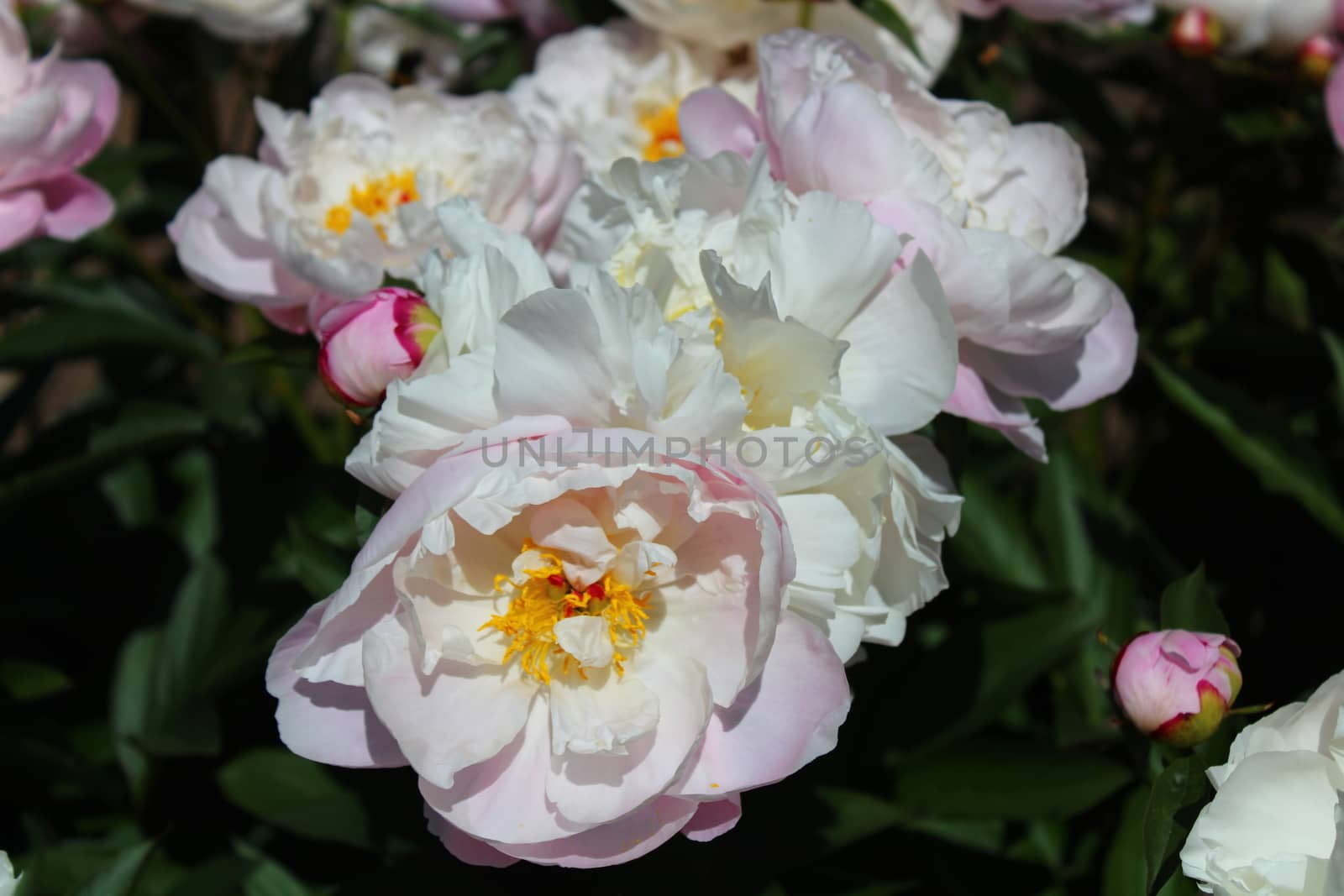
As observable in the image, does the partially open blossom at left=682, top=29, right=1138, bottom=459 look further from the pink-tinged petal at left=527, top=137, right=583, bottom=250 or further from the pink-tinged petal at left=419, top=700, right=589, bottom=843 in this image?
the pink-tinged petal at left=419, top=700, right=589, bottom=843

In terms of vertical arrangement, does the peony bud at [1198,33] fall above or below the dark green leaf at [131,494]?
above

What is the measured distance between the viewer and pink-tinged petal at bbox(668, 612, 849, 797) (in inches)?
24.8

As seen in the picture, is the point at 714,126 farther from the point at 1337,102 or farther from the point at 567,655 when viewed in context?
the point at 1337,102

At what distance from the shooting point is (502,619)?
2.31 ft

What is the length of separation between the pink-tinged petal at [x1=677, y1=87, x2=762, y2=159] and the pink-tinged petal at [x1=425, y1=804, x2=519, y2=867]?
0.48 meters

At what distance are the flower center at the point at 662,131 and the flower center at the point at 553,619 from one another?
1.87ft

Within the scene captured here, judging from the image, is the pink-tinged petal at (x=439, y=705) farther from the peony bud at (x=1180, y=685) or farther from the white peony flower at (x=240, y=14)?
the white peony flower at (x=240, y=14)

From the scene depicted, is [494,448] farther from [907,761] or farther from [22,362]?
[22,362]

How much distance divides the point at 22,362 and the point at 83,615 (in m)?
0.35

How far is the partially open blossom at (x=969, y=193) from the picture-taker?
73cm

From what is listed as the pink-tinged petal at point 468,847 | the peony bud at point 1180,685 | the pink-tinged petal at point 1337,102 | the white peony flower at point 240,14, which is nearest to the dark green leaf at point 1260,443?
the pink-tinged petal at point 1337,102

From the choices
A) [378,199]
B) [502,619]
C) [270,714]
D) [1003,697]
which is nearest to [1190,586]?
[1003,697]

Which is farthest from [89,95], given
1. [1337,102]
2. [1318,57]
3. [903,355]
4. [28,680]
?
[1318,57]

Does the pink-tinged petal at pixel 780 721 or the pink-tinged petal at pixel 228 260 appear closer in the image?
the pink-tinged petal at pixel 780 721
